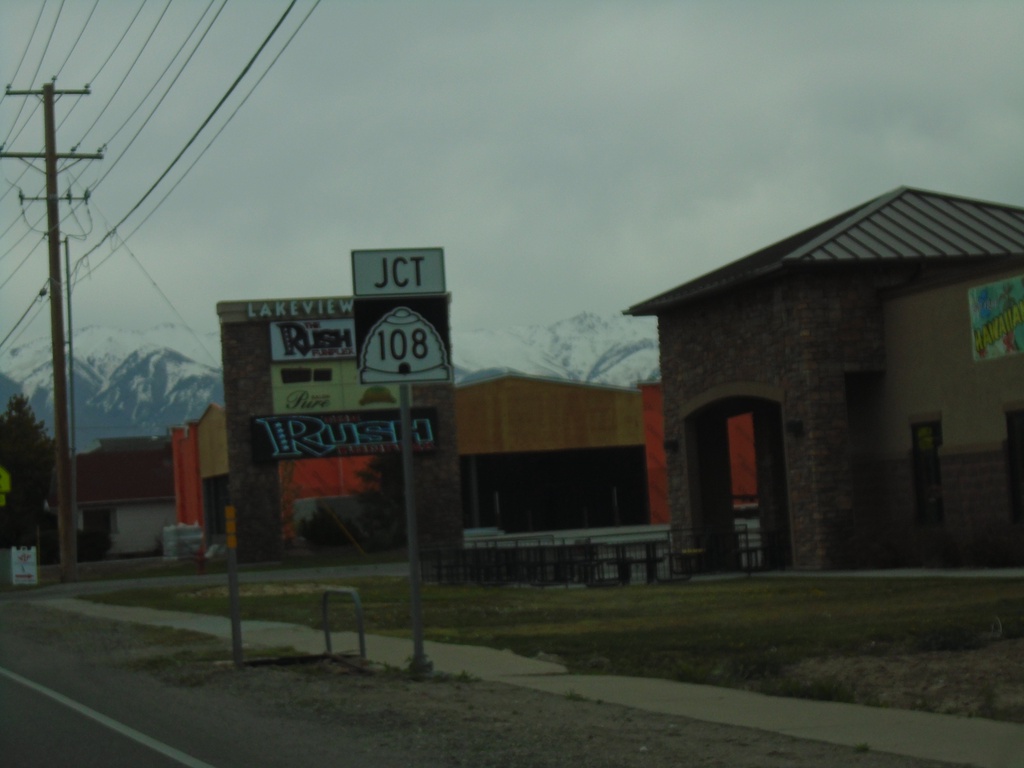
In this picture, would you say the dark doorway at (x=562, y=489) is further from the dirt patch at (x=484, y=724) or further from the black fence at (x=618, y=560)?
the dirt patch at (x=484, y=724)

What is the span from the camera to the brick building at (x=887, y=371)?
84.3ft

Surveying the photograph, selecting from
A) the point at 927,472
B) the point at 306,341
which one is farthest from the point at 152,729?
the point at 306,341

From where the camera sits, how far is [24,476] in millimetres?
68562

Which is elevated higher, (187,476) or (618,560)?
(187,476)

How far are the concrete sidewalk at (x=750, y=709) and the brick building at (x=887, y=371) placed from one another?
11968mm

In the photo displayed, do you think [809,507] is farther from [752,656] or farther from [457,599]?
[752,656]

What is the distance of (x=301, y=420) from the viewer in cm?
5256

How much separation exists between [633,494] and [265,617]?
46.2 meters

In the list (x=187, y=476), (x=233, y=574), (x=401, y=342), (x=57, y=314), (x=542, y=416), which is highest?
(x=57, y=314)

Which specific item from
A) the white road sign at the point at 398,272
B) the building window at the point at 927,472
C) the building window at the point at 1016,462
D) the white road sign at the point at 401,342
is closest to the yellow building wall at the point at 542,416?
the building window at the point at 927,472

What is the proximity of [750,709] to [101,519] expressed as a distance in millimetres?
75821

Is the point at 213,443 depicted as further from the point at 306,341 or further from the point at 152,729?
the point at 152,729

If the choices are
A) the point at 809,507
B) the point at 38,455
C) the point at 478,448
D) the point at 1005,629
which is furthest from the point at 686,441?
the point at 38,455

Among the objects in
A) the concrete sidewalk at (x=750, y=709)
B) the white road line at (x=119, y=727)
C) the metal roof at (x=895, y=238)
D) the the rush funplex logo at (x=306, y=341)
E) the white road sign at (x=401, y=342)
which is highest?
the the rush funplex logo at (x=306, y=341)
